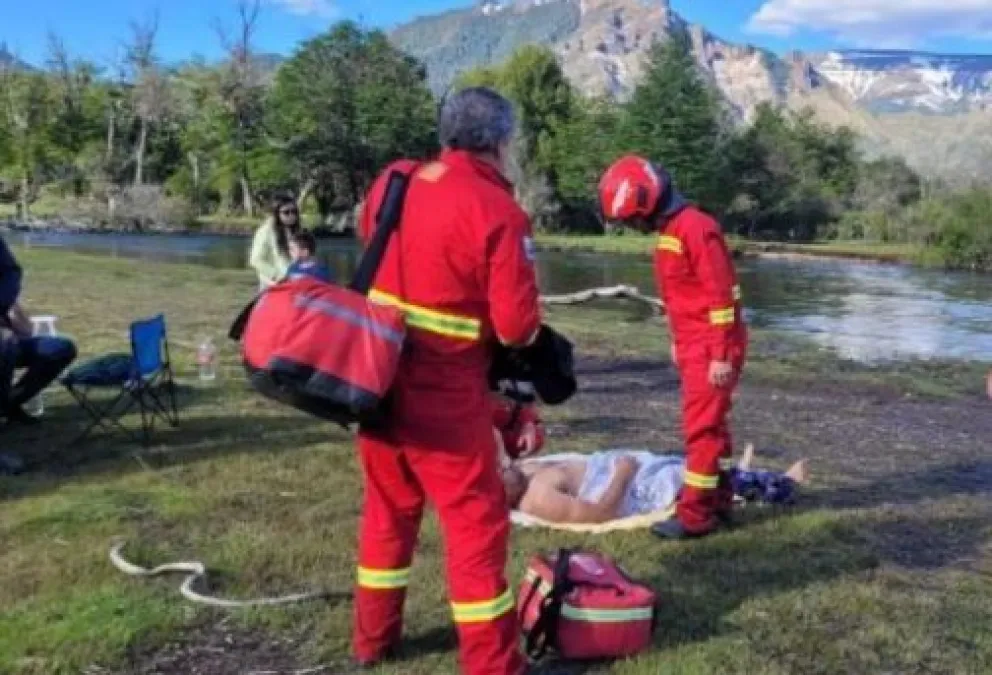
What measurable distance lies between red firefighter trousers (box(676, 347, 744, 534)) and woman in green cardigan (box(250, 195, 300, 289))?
15.6 ft

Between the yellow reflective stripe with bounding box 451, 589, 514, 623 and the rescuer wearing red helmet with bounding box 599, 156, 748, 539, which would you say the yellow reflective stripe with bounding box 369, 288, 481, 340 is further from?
the rescuer wearing red helmet with bounding box 599, 156, 748, 539

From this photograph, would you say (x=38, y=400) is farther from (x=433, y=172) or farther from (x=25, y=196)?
(x=25, y=196)

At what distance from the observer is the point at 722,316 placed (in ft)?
19.6

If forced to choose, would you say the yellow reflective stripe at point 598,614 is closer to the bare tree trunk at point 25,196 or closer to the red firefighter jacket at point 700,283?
the red firefighter jacket at point 700,283

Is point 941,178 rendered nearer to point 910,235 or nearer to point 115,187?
point 910,235

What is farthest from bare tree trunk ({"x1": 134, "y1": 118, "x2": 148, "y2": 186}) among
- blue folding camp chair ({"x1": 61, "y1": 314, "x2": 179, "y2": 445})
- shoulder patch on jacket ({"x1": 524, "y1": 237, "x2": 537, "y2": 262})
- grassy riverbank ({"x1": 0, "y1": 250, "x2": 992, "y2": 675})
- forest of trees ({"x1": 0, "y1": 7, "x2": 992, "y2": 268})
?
shoulder patch on jacket ({"x1": 524, "y1": 237, "x2": 537, "y2": 262})

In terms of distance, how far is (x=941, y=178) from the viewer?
9081 centimetres

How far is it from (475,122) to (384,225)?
47 centimetres

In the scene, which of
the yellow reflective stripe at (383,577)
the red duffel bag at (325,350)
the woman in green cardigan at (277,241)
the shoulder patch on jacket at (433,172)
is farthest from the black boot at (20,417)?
the shoulder patch on jacket at (433,172)

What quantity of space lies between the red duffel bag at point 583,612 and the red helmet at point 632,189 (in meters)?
2.19

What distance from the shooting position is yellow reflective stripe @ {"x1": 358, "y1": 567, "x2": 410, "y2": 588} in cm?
417

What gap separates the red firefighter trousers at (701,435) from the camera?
6.07m

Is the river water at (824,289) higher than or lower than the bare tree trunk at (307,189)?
lower

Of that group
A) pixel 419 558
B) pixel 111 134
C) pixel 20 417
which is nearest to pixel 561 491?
pixel 419 558
